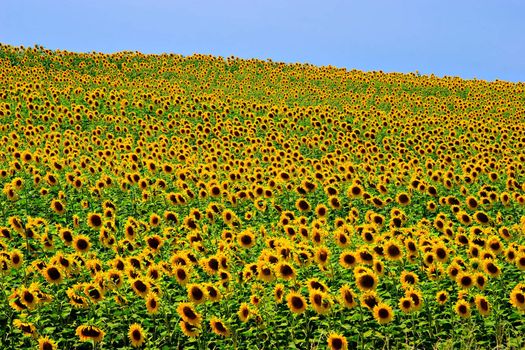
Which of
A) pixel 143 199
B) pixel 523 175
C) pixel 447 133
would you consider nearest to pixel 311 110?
pixel 447 133

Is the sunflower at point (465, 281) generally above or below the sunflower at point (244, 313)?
above

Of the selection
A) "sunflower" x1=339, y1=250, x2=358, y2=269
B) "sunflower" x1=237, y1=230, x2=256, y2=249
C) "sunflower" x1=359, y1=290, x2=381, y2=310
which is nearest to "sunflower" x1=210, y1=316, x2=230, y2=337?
"sunflower" x1=359, y1=290, x2=381, y2=310

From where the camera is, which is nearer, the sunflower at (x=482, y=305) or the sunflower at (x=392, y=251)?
the sunflower at (x=482, y=305)

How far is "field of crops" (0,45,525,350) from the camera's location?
730 centimetres

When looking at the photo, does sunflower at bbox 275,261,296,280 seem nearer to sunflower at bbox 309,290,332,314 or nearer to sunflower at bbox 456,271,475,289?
sunflower at bbox 309,290,332,314

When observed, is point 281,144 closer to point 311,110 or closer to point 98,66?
point 311,110

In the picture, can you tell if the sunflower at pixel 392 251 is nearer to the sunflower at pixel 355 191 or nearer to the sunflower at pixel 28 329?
the sunflower at pixel 355 191

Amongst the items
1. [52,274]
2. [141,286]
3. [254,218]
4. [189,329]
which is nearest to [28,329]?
[52,274]

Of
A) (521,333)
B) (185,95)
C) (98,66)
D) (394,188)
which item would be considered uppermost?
(98,66)

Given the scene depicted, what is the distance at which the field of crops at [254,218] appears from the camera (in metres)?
7.30

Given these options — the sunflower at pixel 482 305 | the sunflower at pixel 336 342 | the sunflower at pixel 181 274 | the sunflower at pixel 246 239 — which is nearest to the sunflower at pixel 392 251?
the sunflower at pixel 482 305

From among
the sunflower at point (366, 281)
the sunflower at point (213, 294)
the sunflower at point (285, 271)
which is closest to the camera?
the sunflower at point (366, 281)

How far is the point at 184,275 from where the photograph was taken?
7688 mm

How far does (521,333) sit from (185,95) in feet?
71.1
